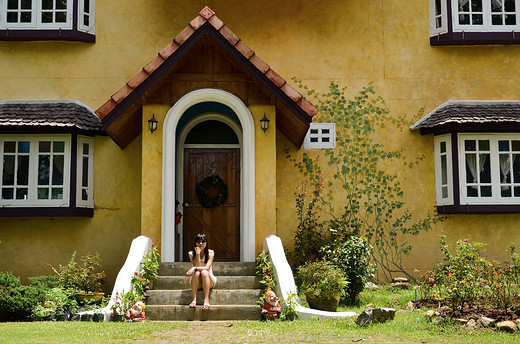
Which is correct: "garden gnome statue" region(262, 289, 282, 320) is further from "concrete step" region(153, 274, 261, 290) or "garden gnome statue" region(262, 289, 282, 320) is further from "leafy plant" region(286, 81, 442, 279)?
"leafy plant" region(286, 81, 442, 279)

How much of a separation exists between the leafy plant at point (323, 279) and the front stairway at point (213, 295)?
33.9 inches

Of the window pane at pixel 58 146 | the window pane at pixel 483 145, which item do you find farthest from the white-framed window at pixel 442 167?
the window pane at pixel 58 146

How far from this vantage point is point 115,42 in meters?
14.0

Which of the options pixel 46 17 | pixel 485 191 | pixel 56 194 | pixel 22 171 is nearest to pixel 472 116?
pixel 485 191

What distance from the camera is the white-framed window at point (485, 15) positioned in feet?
45.7

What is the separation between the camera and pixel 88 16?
46.2ft

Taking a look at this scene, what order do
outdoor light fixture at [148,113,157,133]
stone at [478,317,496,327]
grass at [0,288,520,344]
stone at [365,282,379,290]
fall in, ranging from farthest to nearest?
stone at [365,282,379,290] → outdoor light fixture at [148,113,157,133] → stone at [478,317,496,327] → grass at [0,288,520,344]

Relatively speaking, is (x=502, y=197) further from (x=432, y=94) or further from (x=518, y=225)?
(x=432, y=94)

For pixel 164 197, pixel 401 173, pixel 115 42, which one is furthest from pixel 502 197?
pixel 115 42

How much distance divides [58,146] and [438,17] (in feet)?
29.1

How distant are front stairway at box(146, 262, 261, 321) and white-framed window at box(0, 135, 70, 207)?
11.7 ft

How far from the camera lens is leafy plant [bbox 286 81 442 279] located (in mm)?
13680

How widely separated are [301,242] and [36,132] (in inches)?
238

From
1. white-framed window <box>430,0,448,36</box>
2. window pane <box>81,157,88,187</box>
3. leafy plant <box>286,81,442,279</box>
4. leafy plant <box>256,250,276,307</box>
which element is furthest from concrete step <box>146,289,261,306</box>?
white-framed window <box>430,0,448,36</box>
